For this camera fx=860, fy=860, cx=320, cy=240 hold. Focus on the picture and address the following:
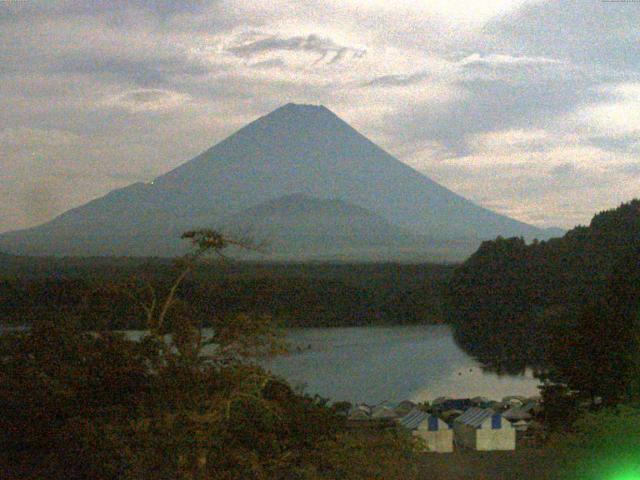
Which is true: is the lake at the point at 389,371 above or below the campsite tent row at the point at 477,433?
below

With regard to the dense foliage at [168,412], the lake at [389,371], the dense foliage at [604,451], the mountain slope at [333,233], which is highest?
the mountain slope at [333,233]

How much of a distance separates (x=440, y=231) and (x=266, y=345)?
72599mm

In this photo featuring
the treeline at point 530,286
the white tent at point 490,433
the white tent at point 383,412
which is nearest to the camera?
the white tent at point 490,433

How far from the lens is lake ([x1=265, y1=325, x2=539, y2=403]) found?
18375mm

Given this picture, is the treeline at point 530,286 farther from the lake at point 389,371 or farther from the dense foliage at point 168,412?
the dense foliage at point 168,412

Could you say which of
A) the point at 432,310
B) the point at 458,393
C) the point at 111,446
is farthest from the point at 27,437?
the point at 432,310

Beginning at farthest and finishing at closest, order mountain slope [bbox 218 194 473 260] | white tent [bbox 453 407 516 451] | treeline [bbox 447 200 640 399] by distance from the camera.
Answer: mountain slope [bbox 218 194 473 260]
treeline [bbox 447 200 640 399]
white tent [bbox 453 407 516 451]

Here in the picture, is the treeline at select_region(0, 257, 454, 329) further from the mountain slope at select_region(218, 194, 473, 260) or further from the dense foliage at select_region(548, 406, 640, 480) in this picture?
the dense foliage at select_region(548, 406, 640, 480)

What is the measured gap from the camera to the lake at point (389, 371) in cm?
1838

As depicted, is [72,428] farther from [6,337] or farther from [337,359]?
[337,359]

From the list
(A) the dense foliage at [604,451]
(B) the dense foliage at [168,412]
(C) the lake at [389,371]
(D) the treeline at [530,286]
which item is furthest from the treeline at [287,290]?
(A) the dense foliage at [604,451]

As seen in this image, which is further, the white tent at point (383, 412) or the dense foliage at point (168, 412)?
the white tent at point (383, 412)

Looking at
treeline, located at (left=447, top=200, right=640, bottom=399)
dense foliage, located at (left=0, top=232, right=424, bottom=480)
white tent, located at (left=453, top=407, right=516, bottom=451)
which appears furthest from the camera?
treeline, located at (left=447, top=200, right=640, bottom=399)

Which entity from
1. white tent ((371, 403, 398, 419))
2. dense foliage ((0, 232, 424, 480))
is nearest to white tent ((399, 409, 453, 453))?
white tent ((371, 403, 398, 419))
